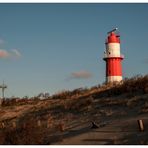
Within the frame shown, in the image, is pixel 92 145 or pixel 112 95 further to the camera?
pixel 112 95

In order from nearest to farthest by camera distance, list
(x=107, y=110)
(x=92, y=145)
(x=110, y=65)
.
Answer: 1. (x=92, y=145)
2. (x=107, y=110)
3. (x=110, y=65)

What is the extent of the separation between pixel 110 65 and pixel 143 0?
22606 millimetres

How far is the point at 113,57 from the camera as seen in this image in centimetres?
3728

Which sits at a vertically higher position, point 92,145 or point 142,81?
point 142,81

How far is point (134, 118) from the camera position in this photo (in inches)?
622

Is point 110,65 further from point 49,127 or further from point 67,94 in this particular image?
point 49,127

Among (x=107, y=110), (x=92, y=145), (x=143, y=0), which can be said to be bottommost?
(x=92, y=145)

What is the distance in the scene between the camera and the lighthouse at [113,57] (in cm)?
3688

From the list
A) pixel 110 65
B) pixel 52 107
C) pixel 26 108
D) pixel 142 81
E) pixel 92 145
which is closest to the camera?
pixel 92 145

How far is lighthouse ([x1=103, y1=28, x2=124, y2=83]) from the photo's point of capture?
3688cm

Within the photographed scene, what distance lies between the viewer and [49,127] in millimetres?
17641

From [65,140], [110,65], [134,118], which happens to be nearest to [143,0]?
[134,118]

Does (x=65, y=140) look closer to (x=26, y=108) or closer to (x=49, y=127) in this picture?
(x=49, y=127)

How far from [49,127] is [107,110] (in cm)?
239
